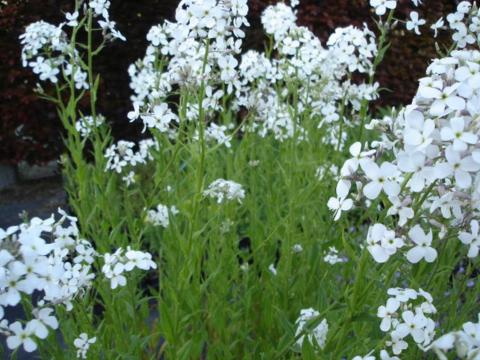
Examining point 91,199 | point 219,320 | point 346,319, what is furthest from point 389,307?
point 91,199

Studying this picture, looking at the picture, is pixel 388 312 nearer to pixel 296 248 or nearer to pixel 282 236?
pixel 296 248

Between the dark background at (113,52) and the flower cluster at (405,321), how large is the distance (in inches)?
178

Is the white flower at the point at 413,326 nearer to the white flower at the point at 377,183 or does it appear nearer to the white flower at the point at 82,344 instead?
the white flower at the point at 377,183

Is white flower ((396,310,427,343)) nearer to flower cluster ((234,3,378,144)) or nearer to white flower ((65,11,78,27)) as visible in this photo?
flower cluster ((234,3,378,144))

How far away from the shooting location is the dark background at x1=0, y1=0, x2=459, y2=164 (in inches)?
239

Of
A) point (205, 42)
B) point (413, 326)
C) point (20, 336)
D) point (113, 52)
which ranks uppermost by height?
point (205, 42)

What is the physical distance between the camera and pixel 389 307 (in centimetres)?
181

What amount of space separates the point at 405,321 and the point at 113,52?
5137 millimetres

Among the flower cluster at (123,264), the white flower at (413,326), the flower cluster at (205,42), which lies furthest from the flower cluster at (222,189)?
the white flower at (413,326)

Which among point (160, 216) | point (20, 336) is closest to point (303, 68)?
point (160, 216)

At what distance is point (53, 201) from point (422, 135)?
5232 mm

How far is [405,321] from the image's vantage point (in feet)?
5.76

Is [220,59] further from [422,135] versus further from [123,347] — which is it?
[123,347]

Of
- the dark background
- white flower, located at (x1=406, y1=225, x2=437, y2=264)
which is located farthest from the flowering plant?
the dark background
